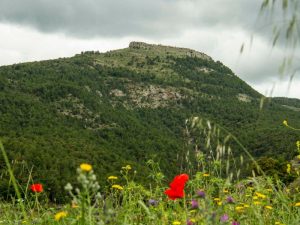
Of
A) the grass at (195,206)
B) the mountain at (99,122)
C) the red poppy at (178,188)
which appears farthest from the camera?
the mountain at (99,122)

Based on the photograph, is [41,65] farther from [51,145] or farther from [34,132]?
[51,145]

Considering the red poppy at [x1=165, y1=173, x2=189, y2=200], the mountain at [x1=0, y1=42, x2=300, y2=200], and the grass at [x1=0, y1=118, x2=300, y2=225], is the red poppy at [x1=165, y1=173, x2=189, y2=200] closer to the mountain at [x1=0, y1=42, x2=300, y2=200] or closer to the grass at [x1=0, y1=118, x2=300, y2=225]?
the grass at [x1=0, y1=118, x2=300, y2=225]

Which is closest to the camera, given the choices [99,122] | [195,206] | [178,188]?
[195,206]

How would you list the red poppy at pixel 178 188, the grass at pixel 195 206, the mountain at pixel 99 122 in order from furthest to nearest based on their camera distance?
the mountain at pixel 99 122 → the red poppy at pixel 178 188 → the grass at pixel 195 206

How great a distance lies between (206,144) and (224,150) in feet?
0.72

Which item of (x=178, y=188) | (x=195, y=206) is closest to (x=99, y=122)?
(x=178, y=188)

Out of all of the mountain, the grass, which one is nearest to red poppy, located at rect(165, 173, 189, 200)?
the grass

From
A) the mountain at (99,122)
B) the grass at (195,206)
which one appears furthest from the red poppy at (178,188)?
the mountain at (99,122)

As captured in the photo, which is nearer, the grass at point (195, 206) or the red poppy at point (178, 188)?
the grass at point (195, 206)

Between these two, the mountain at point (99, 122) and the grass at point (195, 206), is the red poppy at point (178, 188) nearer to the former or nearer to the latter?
the grass at point (195, 206)

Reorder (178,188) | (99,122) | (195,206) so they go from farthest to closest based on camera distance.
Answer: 1. (99,122)
2. (178,188)
3. (195,206)

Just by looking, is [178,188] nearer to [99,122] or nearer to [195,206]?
[195,206]

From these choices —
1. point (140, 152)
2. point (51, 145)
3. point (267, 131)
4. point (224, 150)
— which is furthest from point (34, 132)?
point (224, 150)

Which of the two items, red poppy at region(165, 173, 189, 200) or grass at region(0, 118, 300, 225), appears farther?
red poppy at region(165, 173, 189, 200)
